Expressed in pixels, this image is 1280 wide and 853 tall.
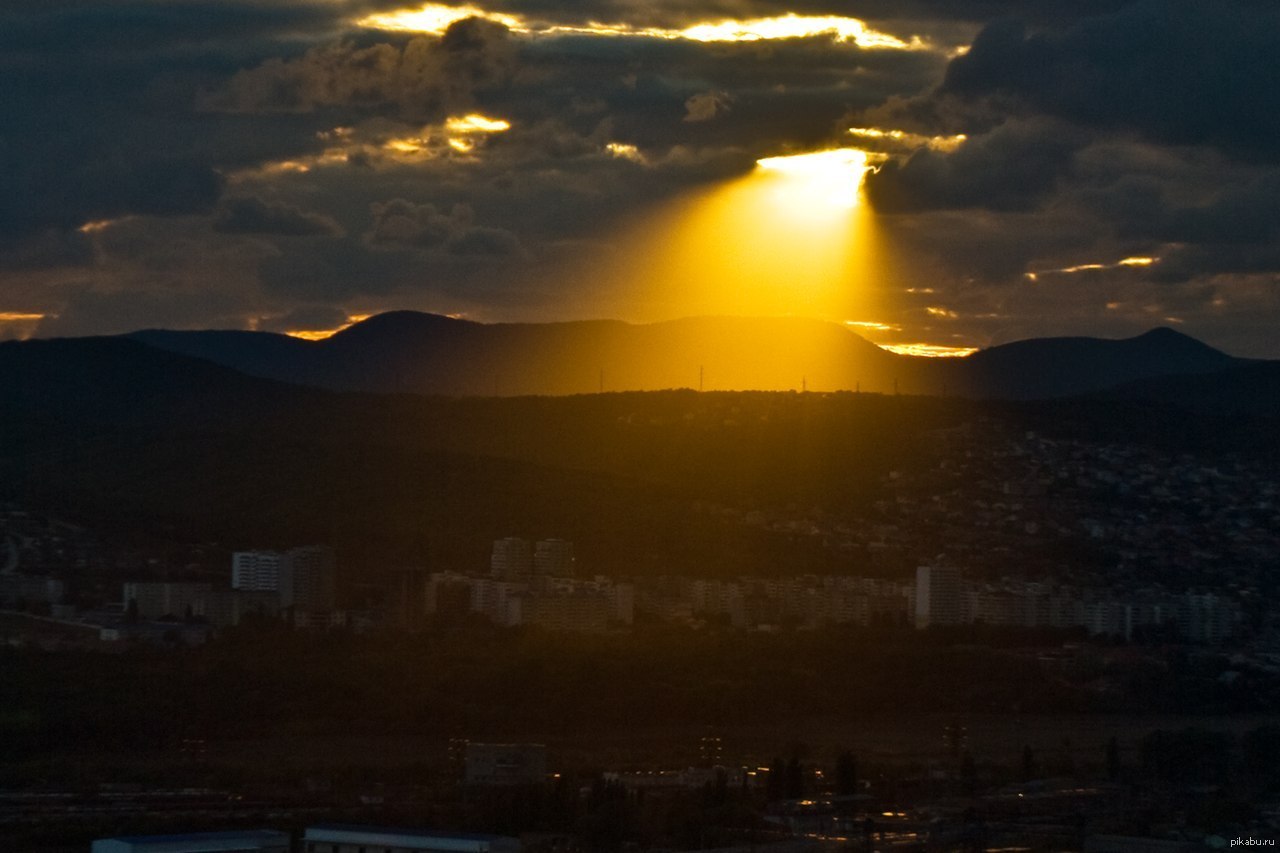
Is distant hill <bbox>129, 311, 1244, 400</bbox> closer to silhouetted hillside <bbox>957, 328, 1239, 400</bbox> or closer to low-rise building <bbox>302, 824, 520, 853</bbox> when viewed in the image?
silhouetted hillside <bbox>957, 328, 1239, 400</bbox>

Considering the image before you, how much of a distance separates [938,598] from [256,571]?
13.6 metres

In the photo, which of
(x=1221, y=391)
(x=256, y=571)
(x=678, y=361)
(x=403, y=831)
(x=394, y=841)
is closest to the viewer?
(x=394, y=841)

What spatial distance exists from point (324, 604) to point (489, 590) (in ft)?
11.5

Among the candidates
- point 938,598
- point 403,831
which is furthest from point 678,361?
point 403,831

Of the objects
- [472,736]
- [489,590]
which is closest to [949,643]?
[489,590]

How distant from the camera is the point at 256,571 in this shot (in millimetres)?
46906

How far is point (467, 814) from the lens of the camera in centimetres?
2392

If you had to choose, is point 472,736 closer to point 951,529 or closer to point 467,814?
point 467,814

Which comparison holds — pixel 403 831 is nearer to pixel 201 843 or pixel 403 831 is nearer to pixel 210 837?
pixel 210 837

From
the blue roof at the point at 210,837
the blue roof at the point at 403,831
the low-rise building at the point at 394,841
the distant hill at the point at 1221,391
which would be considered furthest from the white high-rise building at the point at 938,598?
the blue roof at the point at 210,837

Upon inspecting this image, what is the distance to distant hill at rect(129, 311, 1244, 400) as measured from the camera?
83625 millimetres

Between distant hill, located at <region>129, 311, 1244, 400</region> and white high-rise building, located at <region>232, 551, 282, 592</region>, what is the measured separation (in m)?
32.0

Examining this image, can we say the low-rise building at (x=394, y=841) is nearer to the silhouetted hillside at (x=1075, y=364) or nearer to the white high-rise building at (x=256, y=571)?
the white high-rise building at (x=256, y=571)

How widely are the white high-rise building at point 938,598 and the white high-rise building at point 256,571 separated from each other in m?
12.6
